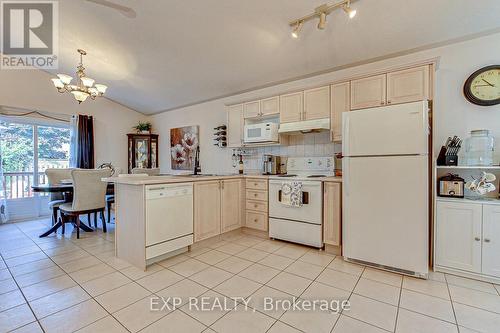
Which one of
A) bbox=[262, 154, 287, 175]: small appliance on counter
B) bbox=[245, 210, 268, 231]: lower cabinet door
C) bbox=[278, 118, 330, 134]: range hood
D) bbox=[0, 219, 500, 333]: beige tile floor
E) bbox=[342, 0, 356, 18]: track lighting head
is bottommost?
bbox=[0, 219, 500, 333]: beige tile floor

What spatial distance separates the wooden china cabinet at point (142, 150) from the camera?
19.5ft

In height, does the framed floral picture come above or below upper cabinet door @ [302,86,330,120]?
below

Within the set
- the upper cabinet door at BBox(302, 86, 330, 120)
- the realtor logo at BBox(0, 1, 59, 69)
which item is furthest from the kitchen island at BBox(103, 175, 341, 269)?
the realtor logo at BBox(0, 1, 59, 69)

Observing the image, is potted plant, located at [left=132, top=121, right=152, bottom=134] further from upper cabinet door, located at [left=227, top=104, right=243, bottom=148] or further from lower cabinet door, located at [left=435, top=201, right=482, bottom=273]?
lower cabinet door, located at [left=435, top=201, right=482, bottom=273]

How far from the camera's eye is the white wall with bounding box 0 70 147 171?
4.41 metres

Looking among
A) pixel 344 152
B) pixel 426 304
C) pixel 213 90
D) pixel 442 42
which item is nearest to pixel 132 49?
pixel 213 90

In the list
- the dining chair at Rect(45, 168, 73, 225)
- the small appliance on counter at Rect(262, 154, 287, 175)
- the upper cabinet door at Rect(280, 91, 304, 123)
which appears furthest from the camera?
the dining chair at Rect(45, 168, 73, 225)

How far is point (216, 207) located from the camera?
10.5 feet

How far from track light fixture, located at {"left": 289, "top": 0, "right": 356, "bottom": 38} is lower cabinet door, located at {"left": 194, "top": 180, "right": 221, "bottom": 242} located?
2.10 metres

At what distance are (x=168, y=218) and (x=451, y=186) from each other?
9.97 ft

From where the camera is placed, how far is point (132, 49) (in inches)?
140

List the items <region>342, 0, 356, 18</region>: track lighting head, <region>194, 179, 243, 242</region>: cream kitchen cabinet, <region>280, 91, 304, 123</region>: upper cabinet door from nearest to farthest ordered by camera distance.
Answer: <region>342, 0, 356, 18</region>: track lighting head → <region>194, 179, 243, 242</region>: cream kitchen cabinet → <region>280, 91, 304, 123</region>: upper cabinet door

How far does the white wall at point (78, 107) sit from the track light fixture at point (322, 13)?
16.6 feet

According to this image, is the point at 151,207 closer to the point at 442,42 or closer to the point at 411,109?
the point at 411,109
